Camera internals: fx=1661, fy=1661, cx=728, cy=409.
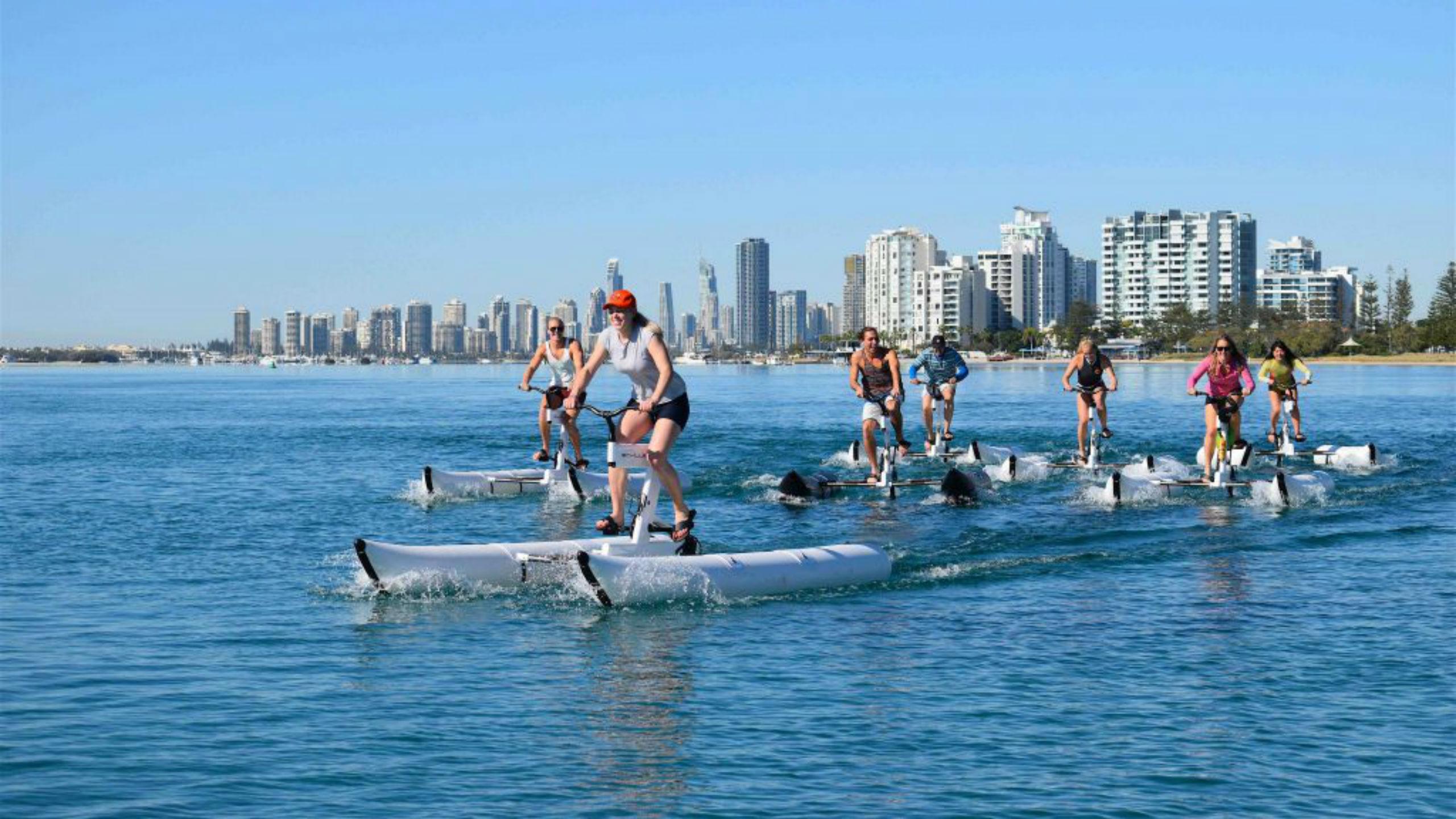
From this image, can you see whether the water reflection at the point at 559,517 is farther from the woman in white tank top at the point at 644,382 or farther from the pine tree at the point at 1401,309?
the pine tree at the point at 1401,309

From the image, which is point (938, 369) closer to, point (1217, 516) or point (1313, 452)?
point (1313, 452)

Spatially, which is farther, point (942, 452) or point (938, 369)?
point (942, 452)

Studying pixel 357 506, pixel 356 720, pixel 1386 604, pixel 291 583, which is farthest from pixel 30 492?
pixel 1386 604

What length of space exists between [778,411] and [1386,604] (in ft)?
162

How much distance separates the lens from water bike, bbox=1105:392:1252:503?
22.6 m

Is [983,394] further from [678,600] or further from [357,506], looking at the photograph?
[678,600]

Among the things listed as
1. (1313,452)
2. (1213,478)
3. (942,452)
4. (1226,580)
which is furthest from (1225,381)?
(1313,452)

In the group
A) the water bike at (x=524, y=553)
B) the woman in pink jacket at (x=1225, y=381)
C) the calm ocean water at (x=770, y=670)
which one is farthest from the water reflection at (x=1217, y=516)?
the water bike at (x=524, y=553)

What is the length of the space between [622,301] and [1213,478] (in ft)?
38.6

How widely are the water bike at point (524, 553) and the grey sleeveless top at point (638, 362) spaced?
31 cm

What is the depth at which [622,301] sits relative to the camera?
47.7 feet

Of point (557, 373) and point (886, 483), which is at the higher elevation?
point (557, 373)

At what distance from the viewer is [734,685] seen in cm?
1125

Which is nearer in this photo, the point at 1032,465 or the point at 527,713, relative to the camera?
the point at 527,713
